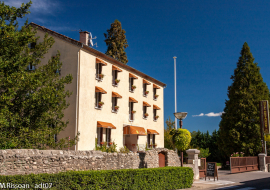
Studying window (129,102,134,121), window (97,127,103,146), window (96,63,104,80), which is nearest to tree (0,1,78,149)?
window (97,127,103,146)

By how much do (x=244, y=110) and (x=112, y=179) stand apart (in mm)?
29537

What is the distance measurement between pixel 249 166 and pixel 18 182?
2647cm

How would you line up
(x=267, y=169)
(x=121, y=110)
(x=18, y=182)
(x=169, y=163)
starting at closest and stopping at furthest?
(x=18, y=182) < (x=169, y=163) < (x=121, y=110) < (x=267, y=169)

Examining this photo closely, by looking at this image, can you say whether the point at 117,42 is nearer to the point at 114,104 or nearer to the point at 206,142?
the point at 114,104

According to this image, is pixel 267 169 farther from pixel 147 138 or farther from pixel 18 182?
pixel 18 182

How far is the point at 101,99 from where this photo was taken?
90.4 feet

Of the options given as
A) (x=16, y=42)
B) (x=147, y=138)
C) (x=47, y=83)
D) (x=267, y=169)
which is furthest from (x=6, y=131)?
(x=267, y=169)

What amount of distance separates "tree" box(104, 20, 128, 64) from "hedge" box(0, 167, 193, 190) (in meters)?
28.0

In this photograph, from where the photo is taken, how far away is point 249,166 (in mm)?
30422

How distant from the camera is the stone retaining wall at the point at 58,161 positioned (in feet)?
42.6

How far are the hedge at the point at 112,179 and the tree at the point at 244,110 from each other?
2225 cm

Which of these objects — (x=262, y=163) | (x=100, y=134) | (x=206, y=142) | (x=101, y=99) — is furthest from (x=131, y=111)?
(x=206, y=142)

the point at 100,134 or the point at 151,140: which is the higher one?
the point at 100,134

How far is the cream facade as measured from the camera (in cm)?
2453
